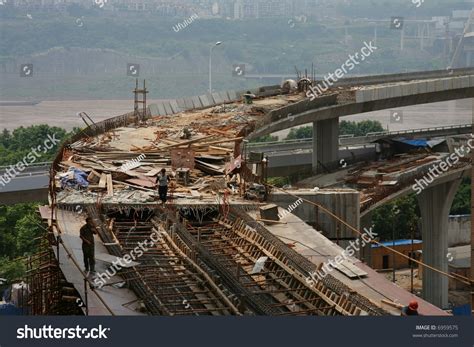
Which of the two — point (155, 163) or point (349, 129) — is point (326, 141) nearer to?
point (155, 163)

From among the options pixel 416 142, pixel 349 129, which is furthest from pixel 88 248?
pixel 349 129

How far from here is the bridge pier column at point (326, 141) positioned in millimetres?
45688

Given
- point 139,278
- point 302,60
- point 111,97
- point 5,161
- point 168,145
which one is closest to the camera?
point 139,278

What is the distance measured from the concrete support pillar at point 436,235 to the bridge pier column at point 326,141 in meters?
4.37

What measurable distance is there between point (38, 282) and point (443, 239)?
96.6 feet

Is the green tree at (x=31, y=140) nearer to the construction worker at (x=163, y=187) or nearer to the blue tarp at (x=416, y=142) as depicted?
the blue tarp at (x=416, y=142)

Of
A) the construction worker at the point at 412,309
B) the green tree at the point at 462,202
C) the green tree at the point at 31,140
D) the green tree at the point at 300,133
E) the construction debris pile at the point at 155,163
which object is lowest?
the green tree at the point at 462,202

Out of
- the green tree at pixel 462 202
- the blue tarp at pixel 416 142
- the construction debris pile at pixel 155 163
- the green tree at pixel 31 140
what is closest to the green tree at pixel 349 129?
the green tree at pixel 462 202

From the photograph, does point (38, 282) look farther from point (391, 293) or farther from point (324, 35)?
point (324, 35)

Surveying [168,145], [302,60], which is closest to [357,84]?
[168,145]

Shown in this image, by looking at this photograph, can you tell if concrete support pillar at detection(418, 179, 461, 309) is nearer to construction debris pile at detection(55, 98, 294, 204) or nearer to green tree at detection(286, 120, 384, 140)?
construction debris pile at detection(55, 98, 294, 204)

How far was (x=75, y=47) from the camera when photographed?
139 m

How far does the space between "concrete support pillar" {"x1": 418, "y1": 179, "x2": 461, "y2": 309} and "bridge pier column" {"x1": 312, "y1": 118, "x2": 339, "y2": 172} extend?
14.4 feet

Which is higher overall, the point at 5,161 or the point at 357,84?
the point at 357,84
